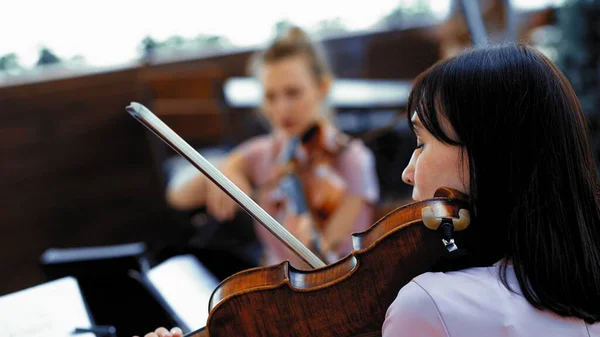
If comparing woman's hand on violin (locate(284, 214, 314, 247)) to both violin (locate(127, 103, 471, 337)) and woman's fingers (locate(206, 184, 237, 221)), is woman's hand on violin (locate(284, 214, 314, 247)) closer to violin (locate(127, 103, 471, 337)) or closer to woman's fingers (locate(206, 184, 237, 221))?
woman's fingers (locate(206, 184, 237, 221))

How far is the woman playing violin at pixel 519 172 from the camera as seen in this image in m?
0.70

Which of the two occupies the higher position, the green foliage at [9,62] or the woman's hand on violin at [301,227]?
the green foliage at [9,62]

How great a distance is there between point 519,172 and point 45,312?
63 cm

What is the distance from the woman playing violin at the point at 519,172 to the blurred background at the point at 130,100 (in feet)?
4.79

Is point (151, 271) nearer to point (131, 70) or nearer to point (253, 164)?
point (253, 164)

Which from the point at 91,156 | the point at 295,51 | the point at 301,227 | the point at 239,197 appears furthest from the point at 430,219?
the point at 91,156

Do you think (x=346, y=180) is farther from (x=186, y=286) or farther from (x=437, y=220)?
(x=437, y=220)

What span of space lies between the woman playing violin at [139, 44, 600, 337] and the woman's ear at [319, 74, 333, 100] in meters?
1.13

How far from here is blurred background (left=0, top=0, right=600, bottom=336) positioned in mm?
2568

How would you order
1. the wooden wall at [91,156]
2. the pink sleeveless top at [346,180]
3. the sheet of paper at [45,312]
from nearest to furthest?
the sheet of paper at [45,312] → the pink sleeveless top at [346,180] → the wooden wall at [91,156]

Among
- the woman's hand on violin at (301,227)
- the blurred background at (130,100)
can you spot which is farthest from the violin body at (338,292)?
the blurred background at (130,100)

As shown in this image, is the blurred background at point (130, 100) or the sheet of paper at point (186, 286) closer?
the sheet of paper at point (186, 286)

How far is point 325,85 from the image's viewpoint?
190 centimetres

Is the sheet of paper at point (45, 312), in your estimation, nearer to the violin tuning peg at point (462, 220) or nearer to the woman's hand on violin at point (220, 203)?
the violin tuning peg at point (462, 220)
